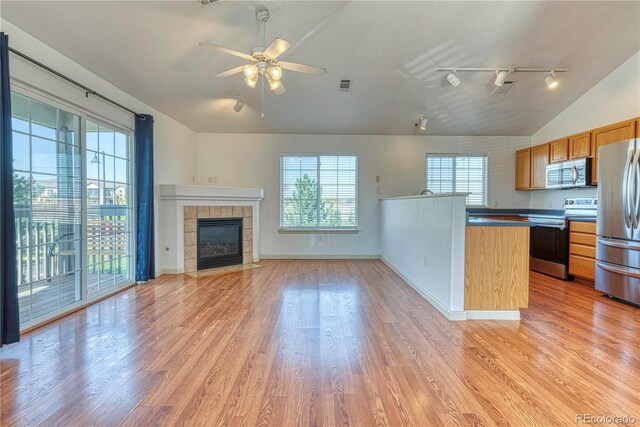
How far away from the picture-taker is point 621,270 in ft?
11.4

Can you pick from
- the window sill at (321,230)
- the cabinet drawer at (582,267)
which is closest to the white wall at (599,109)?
the cabinet drawer at (582,267)

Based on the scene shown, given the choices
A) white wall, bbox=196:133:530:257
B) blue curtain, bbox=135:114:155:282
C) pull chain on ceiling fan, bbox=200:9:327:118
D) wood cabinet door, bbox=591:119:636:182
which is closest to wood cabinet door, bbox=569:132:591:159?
wood cabinet door, bbox=591:119:636:182

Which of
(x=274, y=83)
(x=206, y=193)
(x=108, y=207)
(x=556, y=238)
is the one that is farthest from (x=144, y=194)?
(x=556, y=238)

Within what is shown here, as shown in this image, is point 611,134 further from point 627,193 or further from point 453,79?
point 453,79

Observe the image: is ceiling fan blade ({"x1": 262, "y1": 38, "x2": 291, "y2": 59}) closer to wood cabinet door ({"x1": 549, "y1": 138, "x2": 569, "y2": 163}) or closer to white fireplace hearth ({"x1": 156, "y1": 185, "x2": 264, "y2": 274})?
white fireplace hearth ({"x1": 156, "y1": 185, "x2": 264, "y2": 274})

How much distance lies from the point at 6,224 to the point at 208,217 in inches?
114

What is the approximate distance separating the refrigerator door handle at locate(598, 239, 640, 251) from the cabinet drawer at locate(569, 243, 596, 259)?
351mm

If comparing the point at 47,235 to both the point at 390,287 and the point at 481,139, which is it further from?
the point at 481,139

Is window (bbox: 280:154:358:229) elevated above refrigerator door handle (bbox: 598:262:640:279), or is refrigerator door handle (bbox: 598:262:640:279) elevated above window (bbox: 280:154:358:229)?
window (bbox: 280:154:358:229)

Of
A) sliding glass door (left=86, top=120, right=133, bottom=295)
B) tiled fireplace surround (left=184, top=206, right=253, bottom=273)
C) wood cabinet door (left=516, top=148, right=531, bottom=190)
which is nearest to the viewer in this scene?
sliding glass door (left=86, top=120, right=133, bottom=295)

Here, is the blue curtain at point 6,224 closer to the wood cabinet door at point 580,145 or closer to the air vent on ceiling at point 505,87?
the air vent on ceiling at point 505,87

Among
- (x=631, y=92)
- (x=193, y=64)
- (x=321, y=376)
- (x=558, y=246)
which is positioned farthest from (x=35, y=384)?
(x=631, y=92)

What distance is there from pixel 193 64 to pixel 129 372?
11.1 ft

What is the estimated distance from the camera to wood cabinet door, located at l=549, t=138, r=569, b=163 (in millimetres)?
4762
